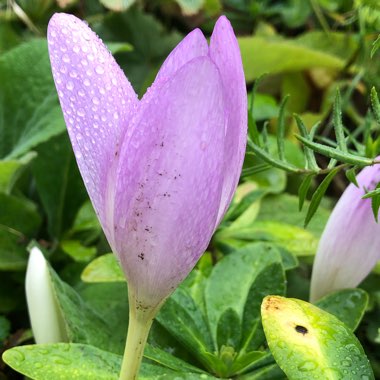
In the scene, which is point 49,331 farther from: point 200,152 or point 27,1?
point 27,1

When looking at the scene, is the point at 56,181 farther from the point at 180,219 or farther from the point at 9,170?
the point at 180,219

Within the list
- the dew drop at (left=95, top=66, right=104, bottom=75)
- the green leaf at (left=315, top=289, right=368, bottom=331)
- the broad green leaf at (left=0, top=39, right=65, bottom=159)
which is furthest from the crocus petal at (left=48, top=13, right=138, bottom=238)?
the broad green leaf at (left=0, top=39, right=65, bottom=159)

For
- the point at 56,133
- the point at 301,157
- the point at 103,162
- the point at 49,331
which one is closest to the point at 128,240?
the point at 103,162

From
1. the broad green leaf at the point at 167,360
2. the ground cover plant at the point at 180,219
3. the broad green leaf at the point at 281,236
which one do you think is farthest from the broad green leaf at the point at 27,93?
the broad green leaf at the point at 167,360

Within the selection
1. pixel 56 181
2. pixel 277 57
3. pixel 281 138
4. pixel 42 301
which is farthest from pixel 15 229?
pixel 277 57

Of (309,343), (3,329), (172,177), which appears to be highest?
(172,177)

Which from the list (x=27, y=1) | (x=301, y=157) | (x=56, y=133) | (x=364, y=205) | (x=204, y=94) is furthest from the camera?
(x=27, y=1)

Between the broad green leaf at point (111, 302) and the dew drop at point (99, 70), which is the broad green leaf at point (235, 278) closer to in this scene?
the broad green leaf at point (111, 302)
